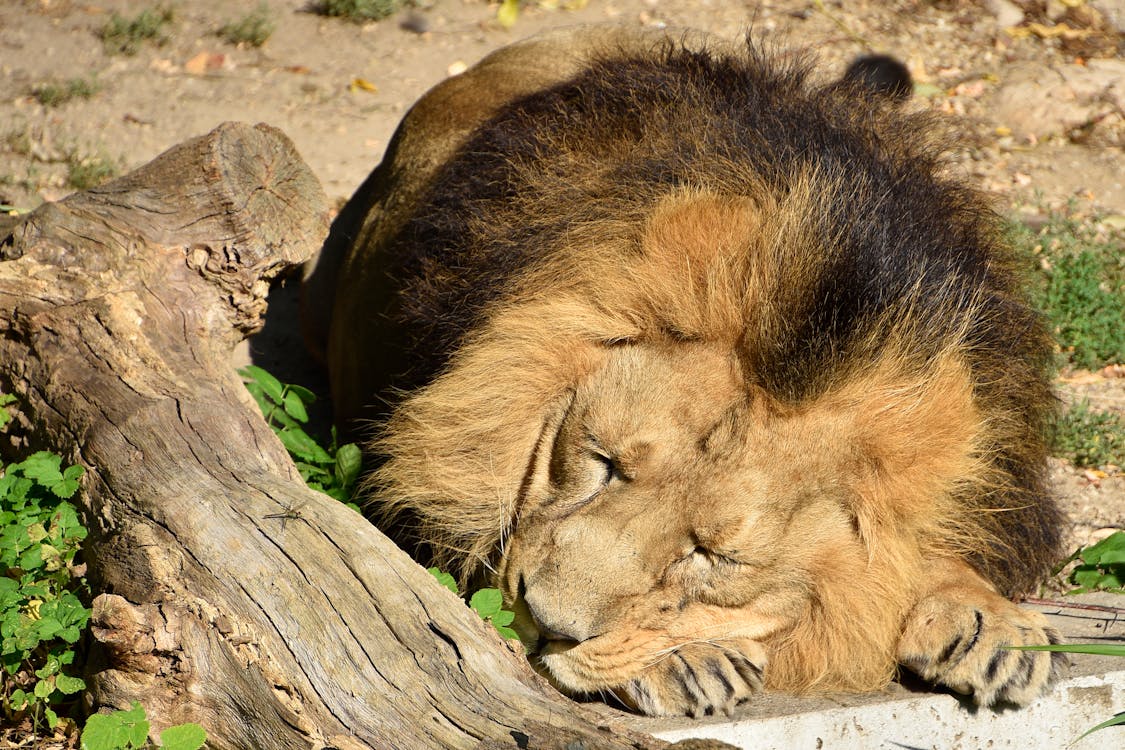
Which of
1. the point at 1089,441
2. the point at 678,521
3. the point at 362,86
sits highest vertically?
the point at 678,521

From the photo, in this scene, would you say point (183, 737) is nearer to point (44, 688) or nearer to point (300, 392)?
point (44, 688)

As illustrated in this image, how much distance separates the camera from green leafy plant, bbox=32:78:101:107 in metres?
6.68

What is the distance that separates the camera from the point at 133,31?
A: 7492 mm

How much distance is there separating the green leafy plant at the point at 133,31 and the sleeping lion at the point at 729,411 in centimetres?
488

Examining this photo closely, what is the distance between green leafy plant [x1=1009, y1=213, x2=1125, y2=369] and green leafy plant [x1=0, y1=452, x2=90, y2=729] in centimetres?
382

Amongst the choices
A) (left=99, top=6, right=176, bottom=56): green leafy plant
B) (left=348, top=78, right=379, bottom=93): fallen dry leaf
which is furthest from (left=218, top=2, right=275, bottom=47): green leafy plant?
(left=348, top=78, right=379, bottom=93): fallen dry leaf

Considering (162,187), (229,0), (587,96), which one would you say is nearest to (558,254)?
(587,96)

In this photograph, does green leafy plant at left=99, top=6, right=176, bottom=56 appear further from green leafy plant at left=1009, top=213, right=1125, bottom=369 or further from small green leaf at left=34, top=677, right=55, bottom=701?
small green leaf at left=34, top=677, right=55, bottom=701

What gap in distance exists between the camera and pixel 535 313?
3049mm

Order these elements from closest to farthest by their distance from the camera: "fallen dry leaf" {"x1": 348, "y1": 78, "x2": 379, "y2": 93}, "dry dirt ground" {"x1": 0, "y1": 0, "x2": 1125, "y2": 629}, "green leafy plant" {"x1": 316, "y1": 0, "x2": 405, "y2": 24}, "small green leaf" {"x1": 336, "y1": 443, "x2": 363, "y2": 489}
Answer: "small green leaf" {"x1": 336, "y1": 443, "x2": 363, "y2": 489}
"dry dirt ground" {"x1": 0, "y1": 0, "x2": 1125, "y2": 629}
"fallen dry leaf" {"x1": 348, "y1": 78, "x2": 379, "y2": 93}
"green leafy plant" {"x1": 316, "y1": 0, "x2": 405, "y2": 24}

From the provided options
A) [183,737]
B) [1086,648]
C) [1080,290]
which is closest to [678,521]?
[1086,648]

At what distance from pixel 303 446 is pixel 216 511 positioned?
1.42 m

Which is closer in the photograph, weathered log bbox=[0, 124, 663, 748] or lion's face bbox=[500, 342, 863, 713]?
weathered log bbox=[0, 124, 663, 748]

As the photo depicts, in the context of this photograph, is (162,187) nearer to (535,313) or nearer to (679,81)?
(535,313)
